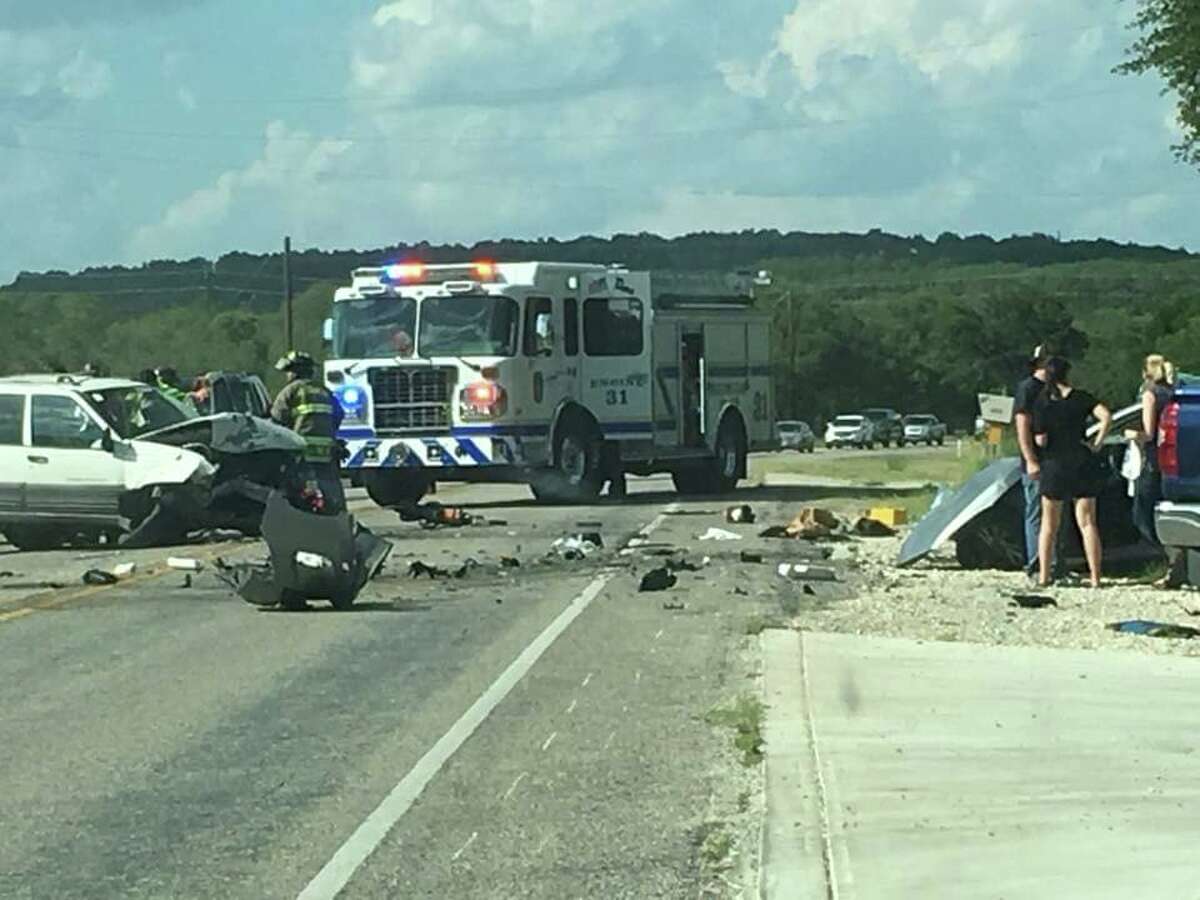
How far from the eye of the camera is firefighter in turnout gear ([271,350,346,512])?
889 inches

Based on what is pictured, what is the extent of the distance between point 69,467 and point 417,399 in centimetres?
707

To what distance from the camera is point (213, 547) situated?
22312 mm

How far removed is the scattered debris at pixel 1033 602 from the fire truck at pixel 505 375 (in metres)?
13.2

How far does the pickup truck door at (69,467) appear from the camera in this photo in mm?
22531

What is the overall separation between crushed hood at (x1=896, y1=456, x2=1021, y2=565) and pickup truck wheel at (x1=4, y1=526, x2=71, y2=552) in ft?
28.6

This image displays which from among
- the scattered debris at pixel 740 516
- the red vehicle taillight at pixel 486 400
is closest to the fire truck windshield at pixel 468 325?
the red vehicle taillight at pixel 486 400

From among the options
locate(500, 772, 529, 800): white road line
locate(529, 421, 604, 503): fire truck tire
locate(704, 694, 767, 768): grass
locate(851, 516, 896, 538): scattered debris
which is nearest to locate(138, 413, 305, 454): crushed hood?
locate(851, 516, 896, 538): scattered debris

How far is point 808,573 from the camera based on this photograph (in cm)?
1894

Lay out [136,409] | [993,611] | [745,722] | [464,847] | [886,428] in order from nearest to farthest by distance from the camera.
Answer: [464,847] → [745,722] → [993,611] → [136,409] → [886,428]

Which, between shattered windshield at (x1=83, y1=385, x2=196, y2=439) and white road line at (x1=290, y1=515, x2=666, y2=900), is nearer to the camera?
white road line at (x1=290, y1=515, x2=666, y2=900)

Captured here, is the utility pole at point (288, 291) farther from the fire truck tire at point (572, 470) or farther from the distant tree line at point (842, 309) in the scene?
the fire truck tire at point (572, 470)

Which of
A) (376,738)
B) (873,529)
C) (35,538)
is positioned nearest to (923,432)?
(873,529)

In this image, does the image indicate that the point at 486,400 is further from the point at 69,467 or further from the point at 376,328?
the point at 69,467

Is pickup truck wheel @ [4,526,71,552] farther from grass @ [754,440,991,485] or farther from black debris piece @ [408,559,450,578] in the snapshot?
grass @ [754,440,991,485]
